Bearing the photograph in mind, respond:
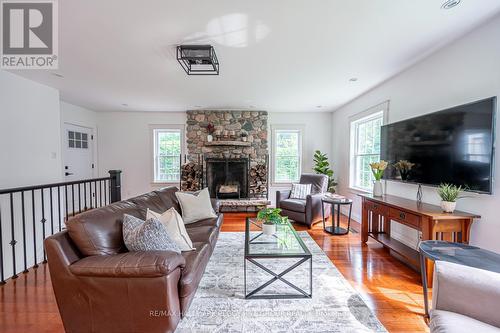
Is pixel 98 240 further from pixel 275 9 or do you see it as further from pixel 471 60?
pixel 471 60

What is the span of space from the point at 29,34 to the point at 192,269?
9.16 ft

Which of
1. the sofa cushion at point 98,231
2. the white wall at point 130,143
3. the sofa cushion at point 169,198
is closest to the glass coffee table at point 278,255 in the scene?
the sofa cushion at point 98,231

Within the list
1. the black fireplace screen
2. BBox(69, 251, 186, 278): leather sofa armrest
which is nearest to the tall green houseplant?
the black fireplace screen

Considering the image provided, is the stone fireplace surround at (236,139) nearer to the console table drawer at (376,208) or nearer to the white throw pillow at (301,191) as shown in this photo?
the white throw pillow at (301,191)

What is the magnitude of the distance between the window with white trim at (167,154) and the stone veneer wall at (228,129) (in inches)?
15.8

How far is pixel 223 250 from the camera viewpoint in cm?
296

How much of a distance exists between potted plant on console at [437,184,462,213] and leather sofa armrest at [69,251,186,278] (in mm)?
2531

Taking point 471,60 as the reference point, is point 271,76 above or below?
above

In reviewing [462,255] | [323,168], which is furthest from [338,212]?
[462,255]

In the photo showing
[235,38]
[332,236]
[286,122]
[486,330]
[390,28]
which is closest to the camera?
[486,330]

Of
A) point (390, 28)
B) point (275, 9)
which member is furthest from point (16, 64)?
point (390, 28)

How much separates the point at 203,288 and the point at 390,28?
3.07 metres

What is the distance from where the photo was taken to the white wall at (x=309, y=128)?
5648 mm

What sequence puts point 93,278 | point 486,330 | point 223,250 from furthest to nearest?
point 223,250 → point 93,278 → point 486,330
